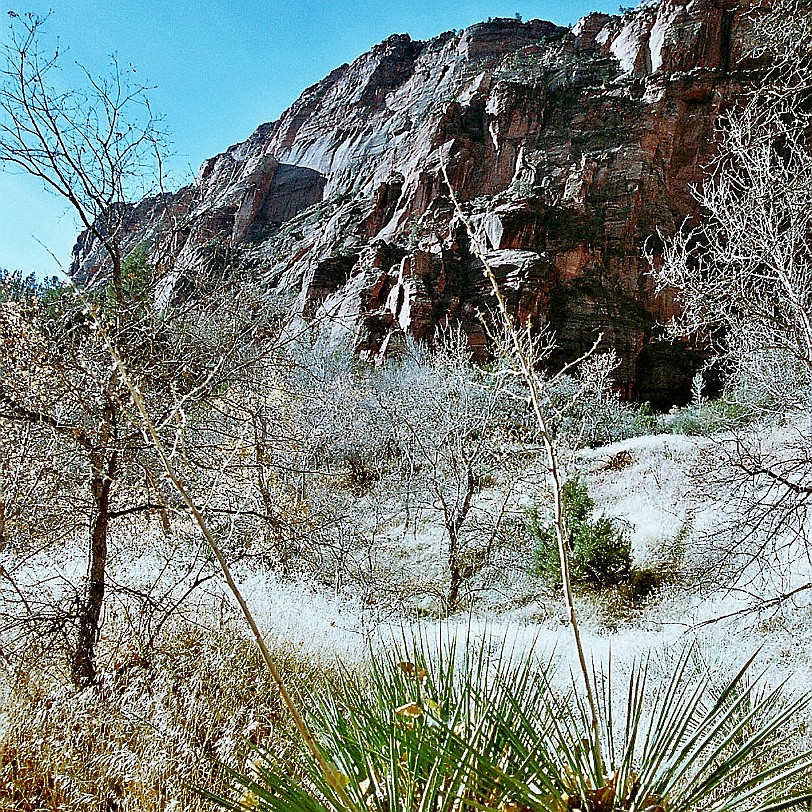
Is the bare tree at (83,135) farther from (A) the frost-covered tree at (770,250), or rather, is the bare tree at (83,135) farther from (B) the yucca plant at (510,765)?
(A) the frost-covered tree at (770,250)

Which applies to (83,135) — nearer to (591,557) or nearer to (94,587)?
(94,587)

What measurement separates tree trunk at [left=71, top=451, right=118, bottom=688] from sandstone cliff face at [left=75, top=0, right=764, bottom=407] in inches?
628

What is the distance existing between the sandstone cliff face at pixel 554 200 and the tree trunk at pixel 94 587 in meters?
15.9

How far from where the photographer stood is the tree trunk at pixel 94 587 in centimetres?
234

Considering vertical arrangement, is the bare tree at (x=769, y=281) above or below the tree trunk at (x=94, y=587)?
above

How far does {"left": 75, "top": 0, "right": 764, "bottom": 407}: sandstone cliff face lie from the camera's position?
22.2m

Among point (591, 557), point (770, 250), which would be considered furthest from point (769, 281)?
point (591, 557)

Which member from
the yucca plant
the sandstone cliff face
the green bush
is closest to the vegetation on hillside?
the yucca plant

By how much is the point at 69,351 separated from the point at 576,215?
24229 millimetres

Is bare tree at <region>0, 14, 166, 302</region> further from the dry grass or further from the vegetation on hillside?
the dry grass

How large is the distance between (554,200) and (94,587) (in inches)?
980

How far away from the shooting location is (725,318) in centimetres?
398

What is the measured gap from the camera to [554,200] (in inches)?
960

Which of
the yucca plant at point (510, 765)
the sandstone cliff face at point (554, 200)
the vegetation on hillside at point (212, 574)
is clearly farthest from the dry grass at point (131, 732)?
the sandstone cliff face at point (554, 200)
